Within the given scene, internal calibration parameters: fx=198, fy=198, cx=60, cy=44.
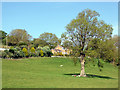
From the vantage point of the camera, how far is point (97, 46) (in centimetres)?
2964

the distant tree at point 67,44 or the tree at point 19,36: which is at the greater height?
the tree at point 19,36

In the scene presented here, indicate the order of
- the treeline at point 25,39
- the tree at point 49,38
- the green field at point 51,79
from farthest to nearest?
the tree at point 49,38
the treeline at point 25,39
the green field at point 51,79

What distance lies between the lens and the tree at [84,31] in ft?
95.7

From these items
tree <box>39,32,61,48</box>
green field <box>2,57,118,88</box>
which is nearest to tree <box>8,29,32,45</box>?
tree <box>39,32,61,48</box>

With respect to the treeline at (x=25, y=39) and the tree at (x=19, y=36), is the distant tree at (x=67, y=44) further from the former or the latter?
the tree at (x=19, y=36)

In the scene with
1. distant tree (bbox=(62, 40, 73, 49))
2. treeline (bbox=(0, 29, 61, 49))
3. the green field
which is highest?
treeline (bbox=(0, 29, 61, 49))

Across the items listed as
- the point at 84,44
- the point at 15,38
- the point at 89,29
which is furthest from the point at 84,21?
the point at 15,38

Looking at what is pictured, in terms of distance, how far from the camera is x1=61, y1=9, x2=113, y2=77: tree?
95.7ft

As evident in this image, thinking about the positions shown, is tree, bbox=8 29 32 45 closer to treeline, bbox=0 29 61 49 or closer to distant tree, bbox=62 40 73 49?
treeline, bbox=0 29 61 49

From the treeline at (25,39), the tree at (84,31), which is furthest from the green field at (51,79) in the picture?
the treeline at (25,39)

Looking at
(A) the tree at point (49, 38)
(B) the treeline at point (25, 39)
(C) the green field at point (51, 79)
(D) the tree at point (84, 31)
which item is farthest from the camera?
(A) the tree at point (49, 38)

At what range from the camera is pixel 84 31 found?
2977cm

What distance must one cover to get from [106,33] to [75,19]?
5.16 metres

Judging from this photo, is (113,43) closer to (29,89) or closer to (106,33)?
Result: (106,33)
